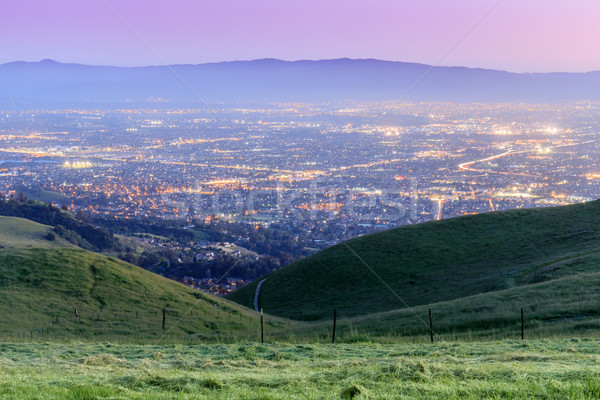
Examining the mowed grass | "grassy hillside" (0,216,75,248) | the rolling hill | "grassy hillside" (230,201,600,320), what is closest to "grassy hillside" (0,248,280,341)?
the rolling hill

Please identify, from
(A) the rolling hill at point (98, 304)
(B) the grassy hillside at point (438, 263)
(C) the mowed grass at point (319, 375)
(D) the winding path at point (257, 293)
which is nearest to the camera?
(C) the mowed grass at point (319, 375)

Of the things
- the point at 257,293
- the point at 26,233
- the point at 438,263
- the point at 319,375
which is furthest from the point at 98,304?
the point at 26,233

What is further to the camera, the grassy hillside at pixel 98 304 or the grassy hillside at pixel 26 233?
the grassy hillside at pixel 26 233

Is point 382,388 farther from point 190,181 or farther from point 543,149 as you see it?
point 543,149

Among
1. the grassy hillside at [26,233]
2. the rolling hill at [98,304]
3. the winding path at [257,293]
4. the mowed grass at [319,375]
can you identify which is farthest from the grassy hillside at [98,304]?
the grassy hillside at [26,233]

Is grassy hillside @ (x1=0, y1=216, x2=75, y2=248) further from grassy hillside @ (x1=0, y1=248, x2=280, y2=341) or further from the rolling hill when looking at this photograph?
the rolling hill

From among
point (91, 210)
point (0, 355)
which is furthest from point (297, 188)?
point (0, 355)

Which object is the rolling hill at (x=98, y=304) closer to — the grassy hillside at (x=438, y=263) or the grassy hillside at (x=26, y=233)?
the grassy hillside at (x=438, y=263)

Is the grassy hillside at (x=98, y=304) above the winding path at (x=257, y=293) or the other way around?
above
